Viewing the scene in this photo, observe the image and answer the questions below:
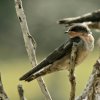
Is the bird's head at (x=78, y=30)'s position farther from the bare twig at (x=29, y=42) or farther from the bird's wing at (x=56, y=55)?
the bare twig at (x=29, y=42)

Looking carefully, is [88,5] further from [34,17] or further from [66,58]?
[66,58]

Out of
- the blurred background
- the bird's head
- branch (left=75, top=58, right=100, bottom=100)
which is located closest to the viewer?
branch (left=75, top=58, right=100, bottom=100)

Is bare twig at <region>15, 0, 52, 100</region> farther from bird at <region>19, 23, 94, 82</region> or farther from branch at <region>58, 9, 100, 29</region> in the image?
branch at <region>58, 9, 100, 29</region>

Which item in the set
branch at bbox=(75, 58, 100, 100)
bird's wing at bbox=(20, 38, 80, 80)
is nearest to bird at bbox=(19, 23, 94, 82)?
bird's wing at bbox=(20, 38, 80, 80)

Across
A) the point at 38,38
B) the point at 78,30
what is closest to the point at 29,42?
the point at 78,30

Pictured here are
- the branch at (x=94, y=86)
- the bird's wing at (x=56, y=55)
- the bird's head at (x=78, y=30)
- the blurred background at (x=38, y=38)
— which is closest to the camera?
the branch at (x=94, y=86)

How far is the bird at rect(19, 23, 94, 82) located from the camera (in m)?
4.78

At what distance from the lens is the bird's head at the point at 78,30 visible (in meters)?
4.70

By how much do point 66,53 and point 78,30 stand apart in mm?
332

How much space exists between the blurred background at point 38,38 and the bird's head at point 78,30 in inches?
389

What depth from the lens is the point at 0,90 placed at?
4.42 meters

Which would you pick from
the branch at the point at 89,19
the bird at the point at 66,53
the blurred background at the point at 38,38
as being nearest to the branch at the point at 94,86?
the bird at the point at 66,53

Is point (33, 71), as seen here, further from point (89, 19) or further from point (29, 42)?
point (89, 19)

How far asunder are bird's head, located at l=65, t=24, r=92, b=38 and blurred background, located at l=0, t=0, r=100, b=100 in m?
9.87
